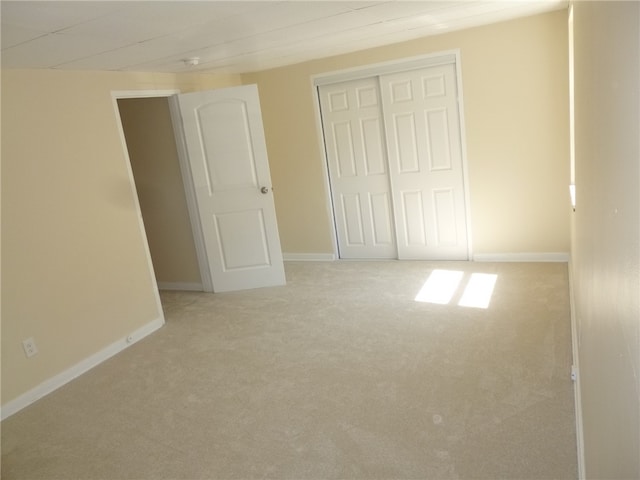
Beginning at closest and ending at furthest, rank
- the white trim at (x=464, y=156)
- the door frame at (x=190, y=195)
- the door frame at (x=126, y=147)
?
the door frame at (x=126, y=147)
the white trim at (x=464, y=156)
the door frame at (x=190, y=195)

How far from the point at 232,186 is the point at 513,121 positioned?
8.68 ft

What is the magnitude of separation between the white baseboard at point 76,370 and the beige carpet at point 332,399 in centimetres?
7

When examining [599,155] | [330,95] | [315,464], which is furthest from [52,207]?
[599,155]

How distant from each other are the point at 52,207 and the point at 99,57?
1.06m

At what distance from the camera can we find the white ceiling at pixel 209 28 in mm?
2227

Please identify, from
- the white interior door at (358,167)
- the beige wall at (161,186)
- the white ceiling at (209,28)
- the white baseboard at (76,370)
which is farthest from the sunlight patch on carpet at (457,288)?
the beige wall at (161,186)

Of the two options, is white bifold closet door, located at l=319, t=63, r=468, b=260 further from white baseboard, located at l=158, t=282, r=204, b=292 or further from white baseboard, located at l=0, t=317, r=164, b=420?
white baseboard, located at l=0, t=317, r=164, b=420

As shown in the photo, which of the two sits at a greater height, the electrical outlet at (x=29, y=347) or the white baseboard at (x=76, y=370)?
the electrical outlet at (x=29, y=347)

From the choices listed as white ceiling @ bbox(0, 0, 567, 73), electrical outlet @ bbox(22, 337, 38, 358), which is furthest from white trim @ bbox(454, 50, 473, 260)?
electrical outlet @ bbox(22, 337, 38, 358)

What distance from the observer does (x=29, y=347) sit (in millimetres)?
3094

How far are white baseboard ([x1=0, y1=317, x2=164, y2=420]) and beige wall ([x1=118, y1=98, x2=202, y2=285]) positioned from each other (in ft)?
3.41

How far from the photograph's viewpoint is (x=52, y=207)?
3252 mm

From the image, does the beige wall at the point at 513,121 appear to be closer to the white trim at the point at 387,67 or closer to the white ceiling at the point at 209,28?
the white trim at the point at 387,67

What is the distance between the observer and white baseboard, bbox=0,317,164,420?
9.87 feet
